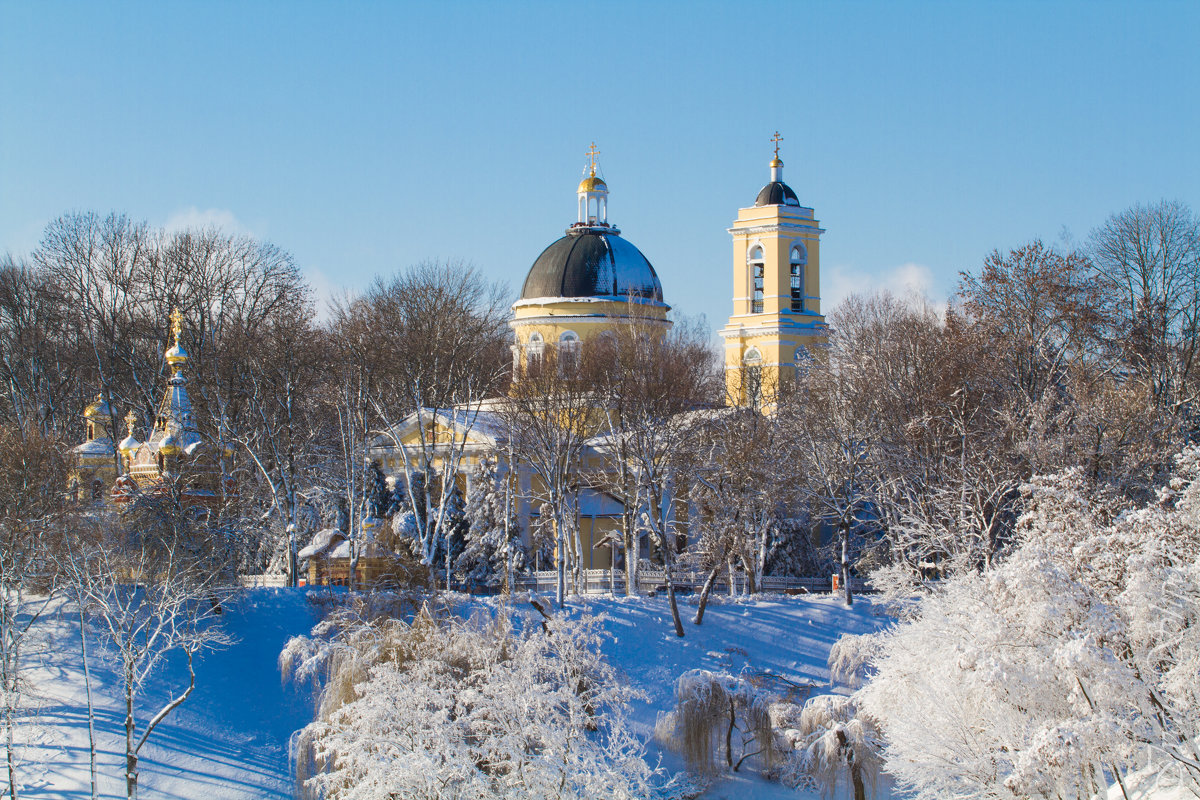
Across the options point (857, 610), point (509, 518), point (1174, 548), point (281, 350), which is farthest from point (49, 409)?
point (1174, 548)

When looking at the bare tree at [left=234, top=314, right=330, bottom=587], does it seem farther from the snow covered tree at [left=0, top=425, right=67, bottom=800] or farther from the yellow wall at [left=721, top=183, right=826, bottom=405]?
the yellow wall at [left=721, top=183, right=826, bottom=405]

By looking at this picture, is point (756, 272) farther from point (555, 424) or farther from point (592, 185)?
point (555, 424)

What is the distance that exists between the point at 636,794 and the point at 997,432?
15.9 m

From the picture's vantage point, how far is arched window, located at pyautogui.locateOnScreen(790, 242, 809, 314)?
48.2 m

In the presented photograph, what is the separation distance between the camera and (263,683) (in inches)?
1068

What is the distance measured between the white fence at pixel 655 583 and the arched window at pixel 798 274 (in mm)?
12108

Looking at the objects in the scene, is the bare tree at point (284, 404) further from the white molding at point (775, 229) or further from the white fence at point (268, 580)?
the white molding at point (775, 229)

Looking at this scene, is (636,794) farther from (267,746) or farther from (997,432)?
(997,432)

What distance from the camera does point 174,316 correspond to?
3575 centimetres

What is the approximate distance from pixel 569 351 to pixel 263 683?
1654cm

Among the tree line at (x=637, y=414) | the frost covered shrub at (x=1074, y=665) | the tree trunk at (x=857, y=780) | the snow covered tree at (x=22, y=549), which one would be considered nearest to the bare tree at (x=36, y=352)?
the tree line at (x=637, y=414)

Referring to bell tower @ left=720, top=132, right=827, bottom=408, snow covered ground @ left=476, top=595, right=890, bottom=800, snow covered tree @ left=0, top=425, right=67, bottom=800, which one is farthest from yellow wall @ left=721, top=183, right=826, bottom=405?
snow covered tree @ left=0, top=425, right=67, bottom=800

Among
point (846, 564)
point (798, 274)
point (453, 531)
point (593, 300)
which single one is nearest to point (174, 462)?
point (453, 531)

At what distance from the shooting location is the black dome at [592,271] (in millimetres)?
48156
